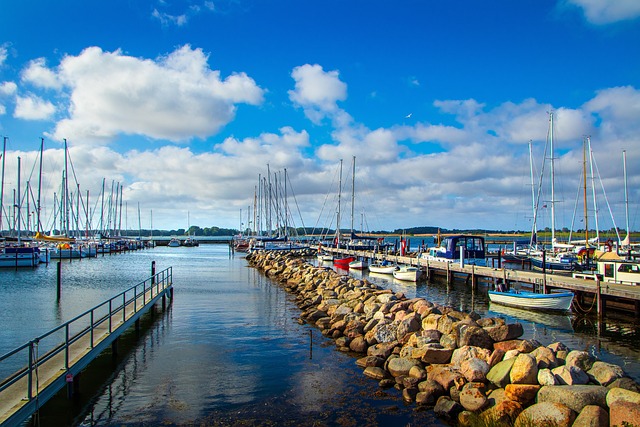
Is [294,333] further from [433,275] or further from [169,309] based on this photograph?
[433,275]

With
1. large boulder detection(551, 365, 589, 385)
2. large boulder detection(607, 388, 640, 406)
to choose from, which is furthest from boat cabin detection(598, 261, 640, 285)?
large boulder detection(607, 388, 640, 406)

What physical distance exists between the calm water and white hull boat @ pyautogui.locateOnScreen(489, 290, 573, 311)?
0.81 m

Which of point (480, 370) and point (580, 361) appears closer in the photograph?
point (580, 361)

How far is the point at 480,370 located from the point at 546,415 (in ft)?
9.41

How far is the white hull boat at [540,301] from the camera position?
2617 cm

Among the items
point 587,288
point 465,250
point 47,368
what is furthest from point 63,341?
point 465,250

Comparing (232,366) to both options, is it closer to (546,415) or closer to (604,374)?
(546,415)

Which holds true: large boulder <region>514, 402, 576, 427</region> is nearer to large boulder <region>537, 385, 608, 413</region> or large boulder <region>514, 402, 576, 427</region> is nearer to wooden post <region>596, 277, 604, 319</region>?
large boulder <region>537, 385, 608, 413</region>

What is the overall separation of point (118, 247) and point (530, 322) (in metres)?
99.1

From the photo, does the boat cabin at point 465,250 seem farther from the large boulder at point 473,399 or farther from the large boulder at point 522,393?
the large boulder at point 522,393

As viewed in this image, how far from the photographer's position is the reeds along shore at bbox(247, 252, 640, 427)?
10367 millimetres

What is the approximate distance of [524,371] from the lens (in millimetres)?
12031

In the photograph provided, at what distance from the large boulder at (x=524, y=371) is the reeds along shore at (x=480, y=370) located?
2 cm

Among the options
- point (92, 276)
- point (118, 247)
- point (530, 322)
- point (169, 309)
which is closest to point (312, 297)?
point (169, 309)
